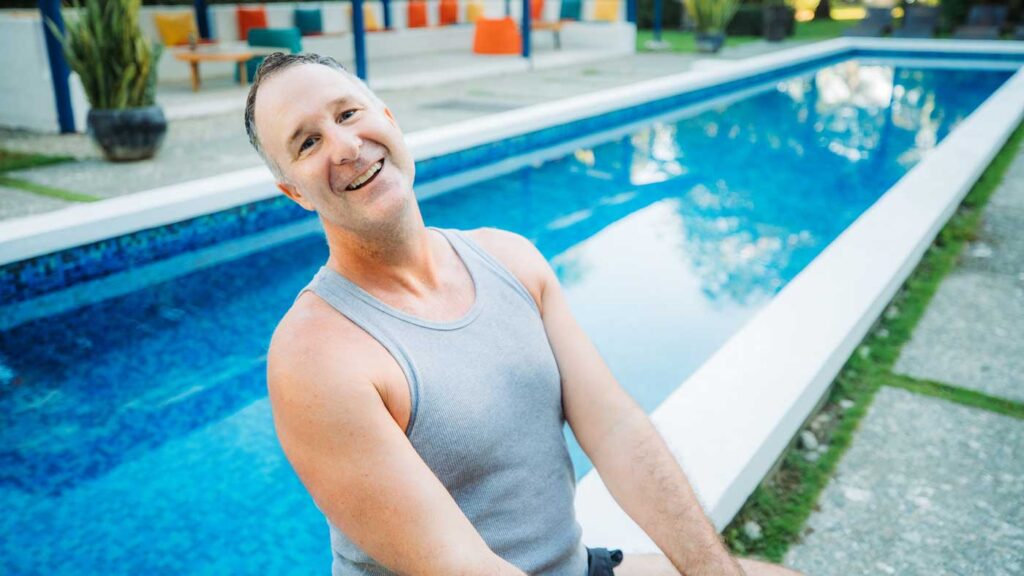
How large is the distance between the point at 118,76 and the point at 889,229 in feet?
18.0

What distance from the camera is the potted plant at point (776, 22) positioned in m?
16.9

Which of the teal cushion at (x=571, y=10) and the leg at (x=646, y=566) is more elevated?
the teal cushion at (x=571, y=10)

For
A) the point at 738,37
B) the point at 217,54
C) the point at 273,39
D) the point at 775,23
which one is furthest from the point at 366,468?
the point at 738,37

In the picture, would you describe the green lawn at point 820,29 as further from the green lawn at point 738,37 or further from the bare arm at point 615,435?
the bare arm at point 615,435

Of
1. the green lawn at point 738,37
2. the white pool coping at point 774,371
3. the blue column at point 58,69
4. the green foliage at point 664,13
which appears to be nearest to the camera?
the white pool coping at point 774,371

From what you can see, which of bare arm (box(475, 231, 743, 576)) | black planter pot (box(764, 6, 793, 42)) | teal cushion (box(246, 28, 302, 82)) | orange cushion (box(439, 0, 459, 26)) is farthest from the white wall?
black planter pot (box(764, 6, 793, 42))

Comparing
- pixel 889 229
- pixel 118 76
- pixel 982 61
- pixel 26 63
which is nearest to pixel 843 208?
pixel 889 229

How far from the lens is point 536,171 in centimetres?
762

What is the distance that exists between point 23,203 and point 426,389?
487 cm

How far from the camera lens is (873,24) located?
17.7 metres

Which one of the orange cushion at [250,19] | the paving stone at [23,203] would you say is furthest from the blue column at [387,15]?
the paving stone at [23,203]

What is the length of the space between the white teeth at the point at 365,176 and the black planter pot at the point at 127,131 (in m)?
5.57

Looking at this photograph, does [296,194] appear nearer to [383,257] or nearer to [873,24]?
[383,257]

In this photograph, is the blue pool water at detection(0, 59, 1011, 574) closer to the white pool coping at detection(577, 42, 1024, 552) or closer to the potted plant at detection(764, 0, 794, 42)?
the white pool coping at detection(577, 42, 1024, 552)
